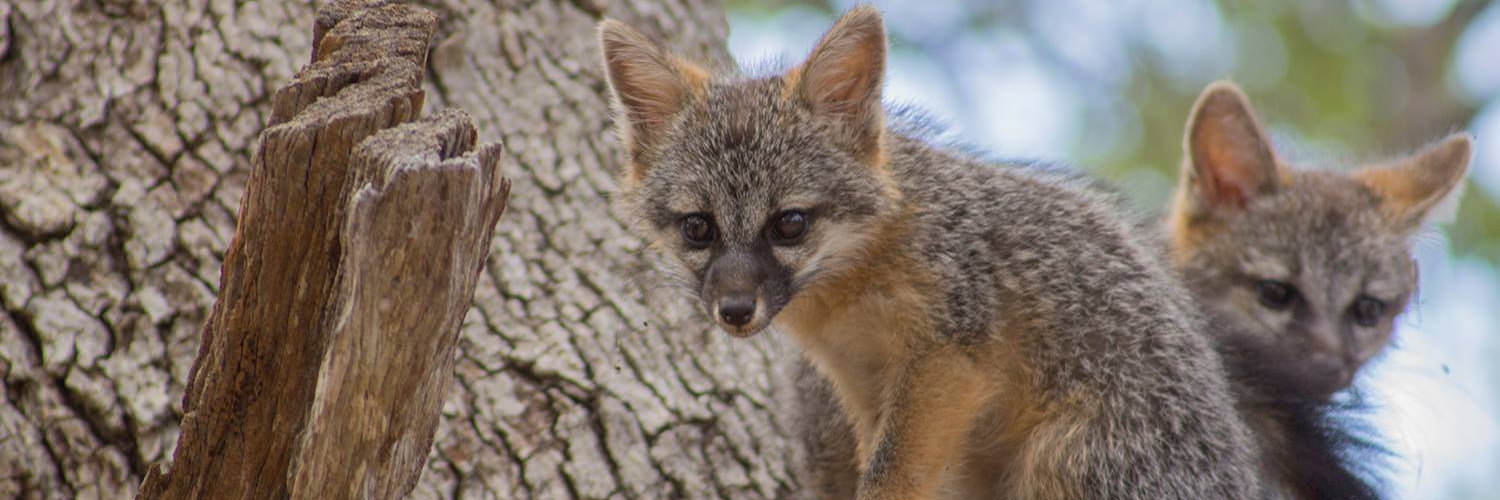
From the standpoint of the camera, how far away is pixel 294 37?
5.14 metres

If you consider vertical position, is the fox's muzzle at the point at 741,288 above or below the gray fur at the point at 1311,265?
below

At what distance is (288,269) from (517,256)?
1875 millimetres

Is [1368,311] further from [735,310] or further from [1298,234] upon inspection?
[735,310]

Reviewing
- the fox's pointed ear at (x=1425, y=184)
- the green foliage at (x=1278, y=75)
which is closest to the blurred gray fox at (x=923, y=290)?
the fox's pointed ear at (x=1425, y=184)

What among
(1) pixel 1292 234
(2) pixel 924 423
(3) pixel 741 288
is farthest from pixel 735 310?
(1) pixel 1292 234

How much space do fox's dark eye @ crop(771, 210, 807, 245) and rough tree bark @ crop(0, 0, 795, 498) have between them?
2.14 feet

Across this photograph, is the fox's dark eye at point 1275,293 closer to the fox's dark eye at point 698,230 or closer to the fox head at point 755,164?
the fox head at point 755,164

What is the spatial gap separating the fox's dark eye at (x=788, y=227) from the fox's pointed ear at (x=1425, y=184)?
4.00 m

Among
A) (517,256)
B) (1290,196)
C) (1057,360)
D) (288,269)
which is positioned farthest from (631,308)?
(1290,196)

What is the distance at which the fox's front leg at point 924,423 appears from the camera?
4.46 meters

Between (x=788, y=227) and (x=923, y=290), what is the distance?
1.59 feet

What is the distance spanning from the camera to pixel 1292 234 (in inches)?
271

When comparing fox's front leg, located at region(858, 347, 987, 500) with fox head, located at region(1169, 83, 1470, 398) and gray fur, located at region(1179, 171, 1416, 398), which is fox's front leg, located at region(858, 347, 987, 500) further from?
gray fur, located at region(1179, 171, 1416, 398)

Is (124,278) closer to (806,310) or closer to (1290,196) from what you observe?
(806,310)
